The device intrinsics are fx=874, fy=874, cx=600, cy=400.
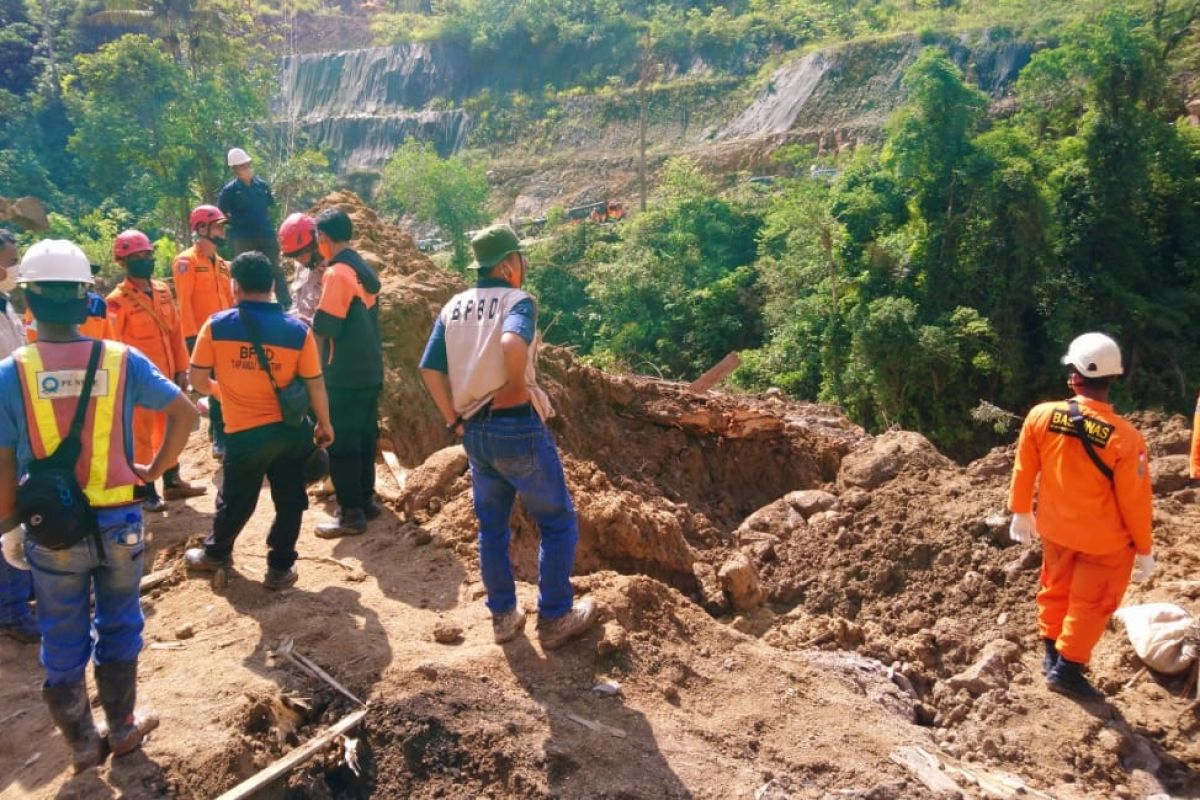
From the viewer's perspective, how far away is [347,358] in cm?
518

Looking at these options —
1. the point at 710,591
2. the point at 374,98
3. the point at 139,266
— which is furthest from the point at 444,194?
the point at 710,591

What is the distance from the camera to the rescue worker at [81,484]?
3100mm

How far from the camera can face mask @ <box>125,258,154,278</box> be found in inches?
215

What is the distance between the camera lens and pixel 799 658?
4.58 metres

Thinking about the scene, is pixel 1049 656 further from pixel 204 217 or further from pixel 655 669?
pixel 204 217

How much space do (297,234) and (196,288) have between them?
59.0 inches

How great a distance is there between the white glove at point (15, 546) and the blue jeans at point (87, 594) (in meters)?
0.04

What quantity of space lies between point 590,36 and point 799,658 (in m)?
53.2

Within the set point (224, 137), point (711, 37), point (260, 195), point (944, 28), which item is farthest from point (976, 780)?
point (711, 37)

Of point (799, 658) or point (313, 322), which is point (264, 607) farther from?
point (799, 658)

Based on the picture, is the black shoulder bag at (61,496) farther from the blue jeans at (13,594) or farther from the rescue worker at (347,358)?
the rescue worker at (347,358)

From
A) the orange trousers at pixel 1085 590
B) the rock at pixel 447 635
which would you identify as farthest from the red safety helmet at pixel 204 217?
the orange trousers at pixel 1085 590

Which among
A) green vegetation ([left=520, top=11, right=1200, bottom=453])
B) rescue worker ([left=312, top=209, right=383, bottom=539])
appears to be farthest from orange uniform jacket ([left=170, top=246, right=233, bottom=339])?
green vegetation ([left=520, top=11, right=1200, bottom=453])

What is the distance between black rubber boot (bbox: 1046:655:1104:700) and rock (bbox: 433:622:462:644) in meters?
3.01
